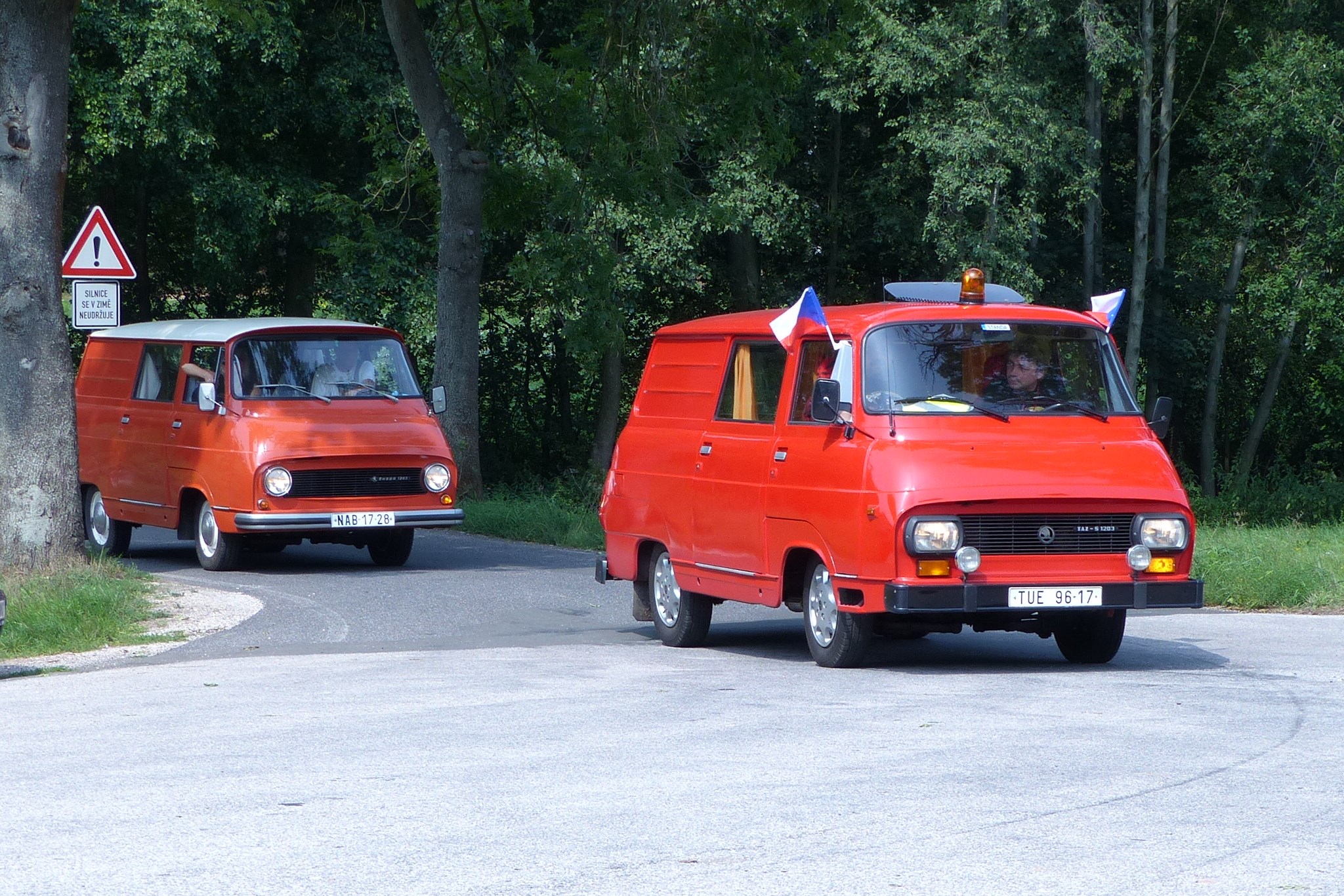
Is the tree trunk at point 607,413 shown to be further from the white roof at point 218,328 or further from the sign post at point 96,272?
the white roof at point 218,328

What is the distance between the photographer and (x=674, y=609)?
12445mm

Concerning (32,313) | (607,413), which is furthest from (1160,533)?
(607,413)

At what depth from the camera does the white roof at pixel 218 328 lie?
17.3 meters

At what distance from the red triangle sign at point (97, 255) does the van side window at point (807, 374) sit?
9295 mm

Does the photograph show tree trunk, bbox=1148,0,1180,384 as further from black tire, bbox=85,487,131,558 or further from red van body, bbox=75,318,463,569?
black tire, bbox=85,487,131,558

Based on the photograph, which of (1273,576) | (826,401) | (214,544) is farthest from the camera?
(214,544)

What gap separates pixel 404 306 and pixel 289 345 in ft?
45.2

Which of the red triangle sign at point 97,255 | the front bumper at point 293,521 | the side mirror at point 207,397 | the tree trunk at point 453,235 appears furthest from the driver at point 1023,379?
the tree trunk at point 453,235

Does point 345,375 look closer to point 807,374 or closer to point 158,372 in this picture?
point 158,372

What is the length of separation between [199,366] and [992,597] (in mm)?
9731

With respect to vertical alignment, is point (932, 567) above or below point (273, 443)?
below

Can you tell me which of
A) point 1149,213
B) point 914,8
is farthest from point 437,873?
point 1149,213

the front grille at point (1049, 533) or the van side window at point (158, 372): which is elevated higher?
the van side window at point (158, 372)

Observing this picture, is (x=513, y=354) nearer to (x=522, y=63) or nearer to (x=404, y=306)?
(x=404, y=306)
